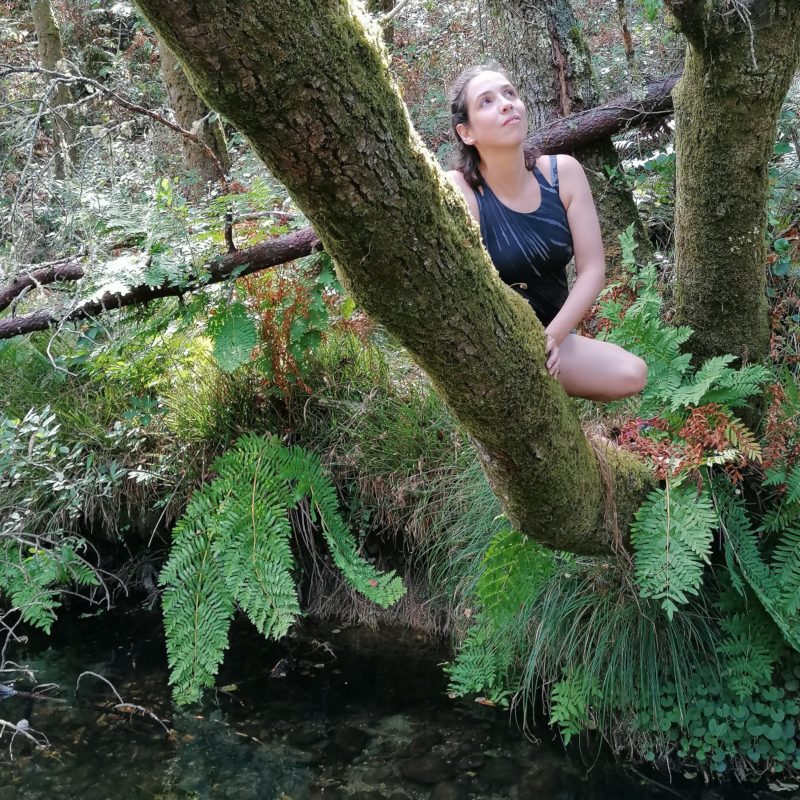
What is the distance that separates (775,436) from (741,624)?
33.0 inches

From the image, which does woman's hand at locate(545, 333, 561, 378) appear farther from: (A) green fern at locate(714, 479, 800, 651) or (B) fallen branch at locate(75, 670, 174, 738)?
(B) fallen branch at locate(75, 670, 174, 738)

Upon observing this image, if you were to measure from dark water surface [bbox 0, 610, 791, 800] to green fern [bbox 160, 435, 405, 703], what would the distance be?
0.42m

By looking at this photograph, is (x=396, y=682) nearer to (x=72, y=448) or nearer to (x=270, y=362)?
(x=270, y=362)

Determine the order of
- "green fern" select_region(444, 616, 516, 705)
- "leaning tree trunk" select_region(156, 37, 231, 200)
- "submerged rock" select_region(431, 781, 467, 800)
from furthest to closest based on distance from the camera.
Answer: "leaning tree trunk" select_region(156, 37, 231, 200) → "green fern" select_region(444, 616, 516, 705) → "submerged rock" select_region(431, 781, 467, 800)

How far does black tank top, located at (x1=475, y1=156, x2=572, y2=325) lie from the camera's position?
3100 millimetres

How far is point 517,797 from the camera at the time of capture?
3607mm

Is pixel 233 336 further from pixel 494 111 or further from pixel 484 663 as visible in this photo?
pixel 484 663

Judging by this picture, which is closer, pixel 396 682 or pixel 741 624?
pixel 741 624

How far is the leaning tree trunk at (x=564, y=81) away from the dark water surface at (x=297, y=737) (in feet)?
7.72

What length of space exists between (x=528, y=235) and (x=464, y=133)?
452mm

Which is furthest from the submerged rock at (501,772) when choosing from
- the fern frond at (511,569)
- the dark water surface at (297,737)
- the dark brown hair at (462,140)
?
the dark brown hair at (462,140)

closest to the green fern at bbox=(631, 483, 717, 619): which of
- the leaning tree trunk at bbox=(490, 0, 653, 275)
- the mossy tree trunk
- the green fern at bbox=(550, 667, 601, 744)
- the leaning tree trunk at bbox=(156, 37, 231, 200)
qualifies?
the green fern at bbox=(550, 667, 601, 744)

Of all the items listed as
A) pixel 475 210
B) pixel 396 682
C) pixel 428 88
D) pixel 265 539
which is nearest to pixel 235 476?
pixel 265 539

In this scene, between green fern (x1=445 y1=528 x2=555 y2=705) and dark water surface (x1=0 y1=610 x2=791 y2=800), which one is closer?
green fern (x1=445 y1=528 x2=555 y2=705)
